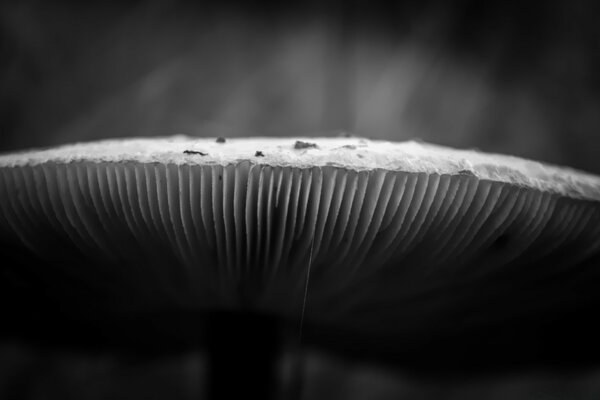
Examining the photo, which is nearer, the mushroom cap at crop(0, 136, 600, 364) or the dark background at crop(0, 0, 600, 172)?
the mushroom cap at crop(0, 136, 600, 364)

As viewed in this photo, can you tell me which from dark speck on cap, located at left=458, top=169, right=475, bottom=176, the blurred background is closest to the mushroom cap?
dark speck on cap, located at left=458, top=169, right=475, bottom=176

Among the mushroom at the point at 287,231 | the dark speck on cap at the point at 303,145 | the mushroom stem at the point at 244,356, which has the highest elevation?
the dark speck on cap at the point at 303,145

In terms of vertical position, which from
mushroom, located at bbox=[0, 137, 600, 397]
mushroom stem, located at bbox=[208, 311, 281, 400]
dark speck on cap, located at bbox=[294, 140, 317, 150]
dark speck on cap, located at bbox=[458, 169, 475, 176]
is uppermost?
dark speck on cap, located at bbox=[294, 140, 317, 150]

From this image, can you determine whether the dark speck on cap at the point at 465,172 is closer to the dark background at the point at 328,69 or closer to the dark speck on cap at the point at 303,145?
the dark speck on cap at the point at 303,145

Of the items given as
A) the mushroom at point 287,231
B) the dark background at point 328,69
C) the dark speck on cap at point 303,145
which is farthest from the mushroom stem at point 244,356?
the dark background at point 328,69

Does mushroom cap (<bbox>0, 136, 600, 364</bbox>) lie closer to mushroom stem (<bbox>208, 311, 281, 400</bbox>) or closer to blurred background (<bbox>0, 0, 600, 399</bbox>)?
mushroom stem (<bbox>208, 311, 281, 400</bbox>)

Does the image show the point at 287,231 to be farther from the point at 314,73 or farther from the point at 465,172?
the point at 314,73

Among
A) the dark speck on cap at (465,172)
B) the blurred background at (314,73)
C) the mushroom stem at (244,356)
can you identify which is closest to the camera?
the dark speck on cap at (465,172)

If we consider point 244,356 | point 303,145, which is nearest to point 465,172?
point 303,145
